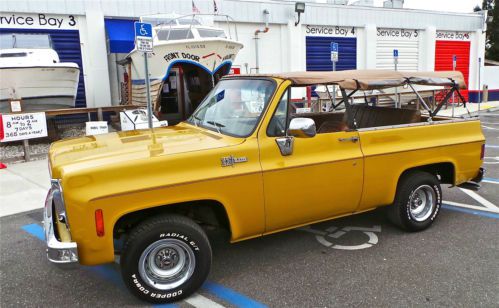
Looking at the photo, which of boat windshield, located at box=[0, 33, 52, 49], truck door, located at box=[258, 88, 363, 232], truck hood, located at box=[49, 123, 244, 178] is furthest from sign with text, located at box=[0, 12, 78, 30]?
truck door, located at box=[258, 88, 363, 232]

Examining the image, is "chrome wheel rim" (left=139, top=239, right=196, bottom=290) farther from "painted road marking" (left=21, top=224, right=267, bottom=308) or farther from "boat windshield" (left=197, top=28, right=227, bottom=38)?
"boat windshield" (left=197, top=28, right=227, bottom=38)

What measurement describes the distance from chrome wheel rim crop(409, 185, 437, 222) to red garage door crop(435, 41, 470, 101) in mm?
22057

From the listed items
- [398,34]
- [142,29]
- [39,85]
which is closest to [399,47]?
[398,34]

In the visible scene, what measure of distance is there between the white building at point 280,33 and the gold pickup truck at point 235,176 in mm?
12359

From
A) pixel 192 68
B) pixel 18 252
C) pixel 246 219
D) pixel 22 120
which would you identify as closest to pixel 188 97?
pixel 192 68

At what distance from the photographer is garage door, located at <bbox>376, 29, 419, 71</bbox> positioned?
2277cm

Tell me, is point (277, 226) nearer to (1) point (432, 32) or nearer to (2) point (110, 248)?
(2) point (110, 248)

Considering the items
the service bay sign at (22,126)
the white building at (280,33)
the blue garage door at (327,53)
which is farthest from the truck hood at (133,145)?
the blue garage door at (327,53)

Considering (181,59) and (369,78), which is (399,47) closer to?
(181,59)

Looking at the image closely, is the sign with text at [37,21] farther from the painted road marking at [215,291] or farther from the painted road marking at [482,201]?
the painted road marking at [482,201]

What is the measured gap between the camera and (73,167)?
3246 millimetres

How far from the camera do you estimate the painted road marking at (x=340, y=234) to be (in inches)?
182

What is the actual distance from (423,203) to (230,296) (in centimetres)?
275

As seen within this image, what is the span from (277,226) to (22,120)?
8.01m
